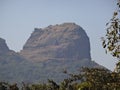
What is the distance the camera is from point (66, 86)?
244 ft

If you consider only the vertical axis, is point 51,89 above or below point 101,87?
below

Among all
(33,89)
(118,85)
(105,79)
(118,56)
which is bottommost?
(33,89)

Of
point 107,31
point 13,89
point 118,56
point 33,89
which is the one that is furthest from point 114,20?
point 33,89

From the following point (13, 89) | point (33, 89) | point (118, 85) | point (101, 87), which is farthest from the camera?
point (33, 89)

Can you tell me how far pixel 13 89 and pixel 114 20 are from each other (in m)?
57.0

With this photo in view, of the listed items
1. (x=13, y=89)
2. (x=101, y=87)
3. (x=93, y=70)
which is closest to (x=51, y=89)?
(x=13, y=89)

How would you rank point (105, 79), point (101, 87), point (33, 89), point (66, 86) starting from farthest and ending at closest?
1. point (33, 89)
2. point (66, 86)
3. point (105, 79)
4. point (101, 87)

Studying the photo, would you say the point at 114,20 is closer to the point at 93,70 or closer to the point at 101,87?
the point at 101,87

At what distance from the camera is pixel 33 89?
87188mm

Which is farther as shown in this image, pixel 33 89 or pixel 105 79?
pixel 33 89

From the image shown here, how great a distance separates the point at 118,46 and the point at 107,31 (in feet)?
2.63

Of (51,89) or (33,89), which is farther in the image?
(33,89)

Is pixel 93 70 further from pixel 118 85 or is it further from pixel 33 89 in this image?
pixel 118 85

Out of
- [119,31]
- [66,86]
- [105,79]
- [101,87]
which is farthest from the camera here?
[66,86]
